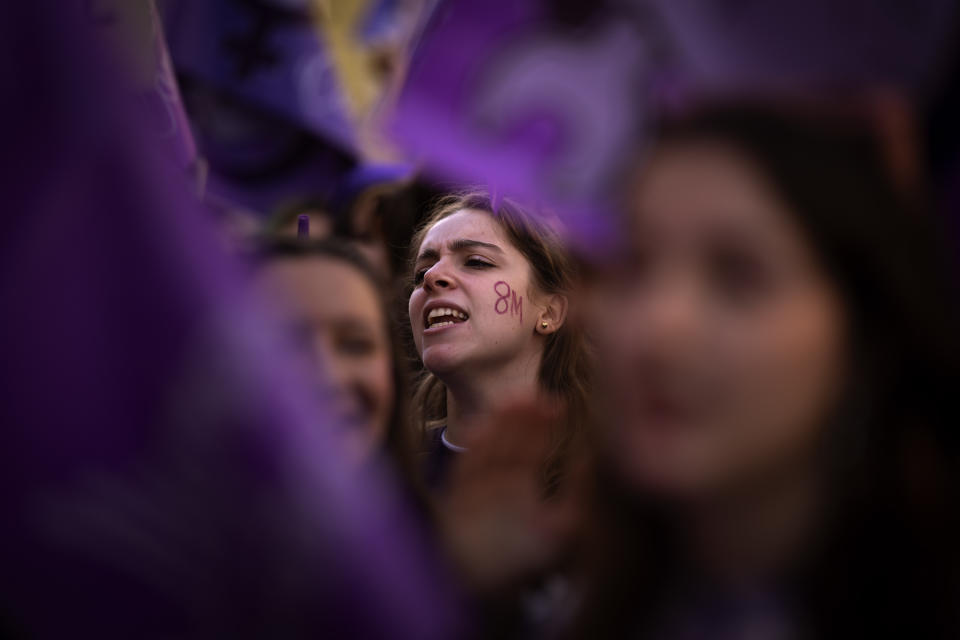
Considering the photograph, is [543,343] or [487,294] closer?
[487,294]

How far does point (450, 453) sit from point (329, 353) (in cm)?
105

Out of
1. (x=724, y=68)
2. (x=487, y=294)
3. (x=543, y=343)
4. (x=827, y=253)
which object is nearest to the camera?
(x=827, y=253)

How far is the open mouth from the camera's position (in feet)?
8.76

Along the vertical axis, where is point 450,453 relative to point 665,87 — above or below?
below

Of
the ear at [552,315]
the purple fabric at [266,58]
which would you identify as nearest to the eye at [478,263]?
the ear at [552,315]

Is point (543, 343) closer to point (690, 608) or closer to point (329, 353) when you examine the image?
point (329, 353)

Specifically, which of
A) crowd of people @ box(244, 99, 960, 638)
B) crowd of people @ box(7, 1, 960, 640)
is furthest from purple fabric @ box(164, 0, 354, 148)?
crowd of people @ box(244, 99, 960, 638)

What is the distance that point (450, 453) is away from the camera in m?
2.75

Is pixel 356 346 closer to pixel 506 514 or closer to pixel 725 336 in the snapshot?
pixel 506 514

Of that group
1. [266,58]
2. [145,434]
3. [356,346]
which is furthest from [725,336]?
[266,58]

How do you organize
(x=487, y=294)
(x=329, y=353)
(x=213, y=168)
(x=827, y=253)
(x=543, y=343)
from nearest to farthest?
(x=827, y=253) → (x=329, y=353) → (x=487, y=294) → (x=543, y=343) → (x=213, y=168)

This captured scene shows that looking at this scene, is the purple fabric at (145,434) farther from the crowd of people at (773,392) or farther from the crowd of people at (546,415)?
the crowd of people at (773,392)

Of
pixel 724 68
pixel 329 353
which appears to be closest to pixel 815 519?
pixel 724 68

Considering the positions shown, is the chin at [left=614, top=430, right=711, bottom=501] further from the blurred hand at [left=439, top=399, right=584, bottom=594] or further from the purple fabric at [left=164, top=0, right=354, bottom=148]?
the purple fabric at [left=164, top=0, right=354, bottom=148]
